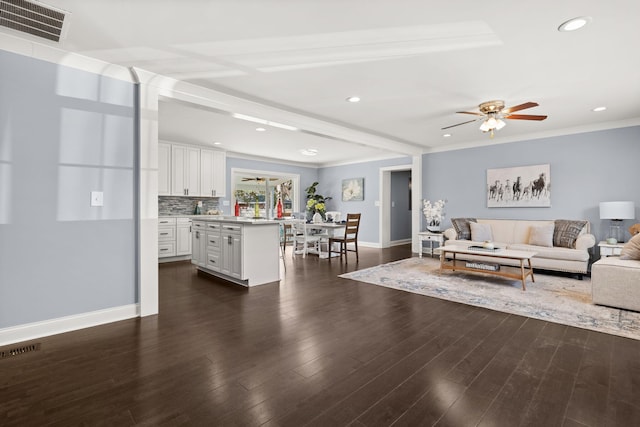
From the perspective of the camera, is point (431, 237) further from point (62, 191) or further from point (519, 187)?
point (62, 191)

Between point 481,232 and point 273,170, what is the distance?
548cm

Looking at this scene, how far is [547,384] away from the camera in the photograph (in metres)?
1.83

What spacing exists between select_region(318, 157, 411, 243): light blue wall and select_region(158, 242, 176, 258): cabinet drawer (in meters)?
4.71

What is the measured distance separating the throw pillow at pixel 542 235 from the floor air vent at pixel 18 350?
21.4 ft

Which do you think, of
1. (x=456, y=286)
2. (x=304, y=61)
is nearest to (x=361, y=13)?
(x=304, y=61)

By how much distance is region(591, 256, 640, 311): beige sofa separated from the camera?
3051mm

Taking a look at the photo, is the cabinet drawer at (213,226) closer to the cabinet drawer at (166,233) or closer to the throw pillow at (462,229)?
the cabinet drawer at (166,233)

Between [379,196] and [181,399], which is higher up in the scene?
[379,196]

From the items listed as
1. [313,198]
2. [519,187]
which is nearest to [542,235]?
[519,187]

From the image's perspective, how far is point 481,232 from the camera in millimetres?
5648

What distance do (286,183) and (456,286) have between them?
6.16 metres

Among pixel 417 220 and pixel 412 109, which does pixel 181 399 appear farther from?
A: pixel 417 220

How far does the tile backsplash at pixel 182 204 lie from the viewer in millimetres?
6621

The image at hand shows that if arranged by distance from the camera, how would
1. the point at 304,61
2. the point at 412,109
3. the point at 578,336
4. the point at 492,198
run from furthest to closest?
the point at 492,198 < the point at 412,109 < the point at 304,61 < the point at 578,336
